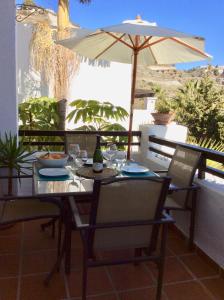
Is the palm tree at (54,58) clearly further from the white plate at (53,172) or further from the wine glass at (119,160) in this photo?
the white plate at (53,172)

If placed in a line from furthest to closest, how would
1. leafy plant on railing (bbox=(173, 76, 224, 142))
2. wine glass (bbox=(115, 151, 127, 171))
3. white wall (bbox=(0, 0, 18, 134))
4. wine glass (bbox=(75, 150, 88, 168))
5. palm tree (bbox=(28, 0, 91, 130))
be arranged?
leafy plant on railing (bbox=(173, 76, 224, 142)) < palm tree (bbox=(28, 0, 91, 130)) < white wall (bbox=(0, 0, 18, 134)) < wine glass (bbox=(115, 151, 127, 171)) < wine glass (bbox=(75, 150, 88, 168))

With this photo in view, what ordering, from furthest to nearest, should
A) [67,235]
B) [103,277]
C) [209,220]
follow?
[209,220]
[103,277]
[67,235]

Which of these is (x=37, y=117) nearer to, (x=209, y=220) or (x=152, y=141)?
(x=152, y=141)

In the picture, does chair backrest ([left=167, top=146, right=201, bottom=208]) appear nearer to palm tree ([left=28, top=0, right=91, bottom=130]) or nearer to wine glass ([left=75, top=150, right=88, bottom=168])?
wine glass ([left=75, top=150, right=88, bottom=168])

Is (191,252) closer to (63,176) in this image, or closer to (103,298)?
(103,298)

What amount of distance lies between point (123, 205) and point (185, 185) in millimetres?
1117

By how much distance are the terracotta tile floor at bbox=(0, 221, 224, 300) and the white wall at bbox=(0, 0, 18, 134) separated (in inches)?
53.6

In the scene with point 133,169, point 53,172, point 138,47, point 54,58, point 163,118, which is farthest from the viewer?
point 54,58

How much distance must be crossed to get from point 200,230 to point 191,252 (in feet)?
0.77

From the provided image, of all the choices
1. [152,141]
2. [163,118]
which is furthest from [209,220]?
[163,118]

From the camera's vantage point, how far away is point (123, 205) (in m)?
1.87

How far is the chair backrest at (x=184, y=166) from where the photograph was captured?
2.74 meters

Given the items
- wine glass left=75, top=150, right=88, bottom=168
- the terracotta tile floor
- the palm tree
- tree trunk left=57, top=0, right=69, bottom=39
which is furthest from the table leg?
tree trunk left=57, top=0, right=69, bottom=39

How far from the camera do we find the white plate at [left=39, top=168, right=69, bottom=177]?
2504 mm
